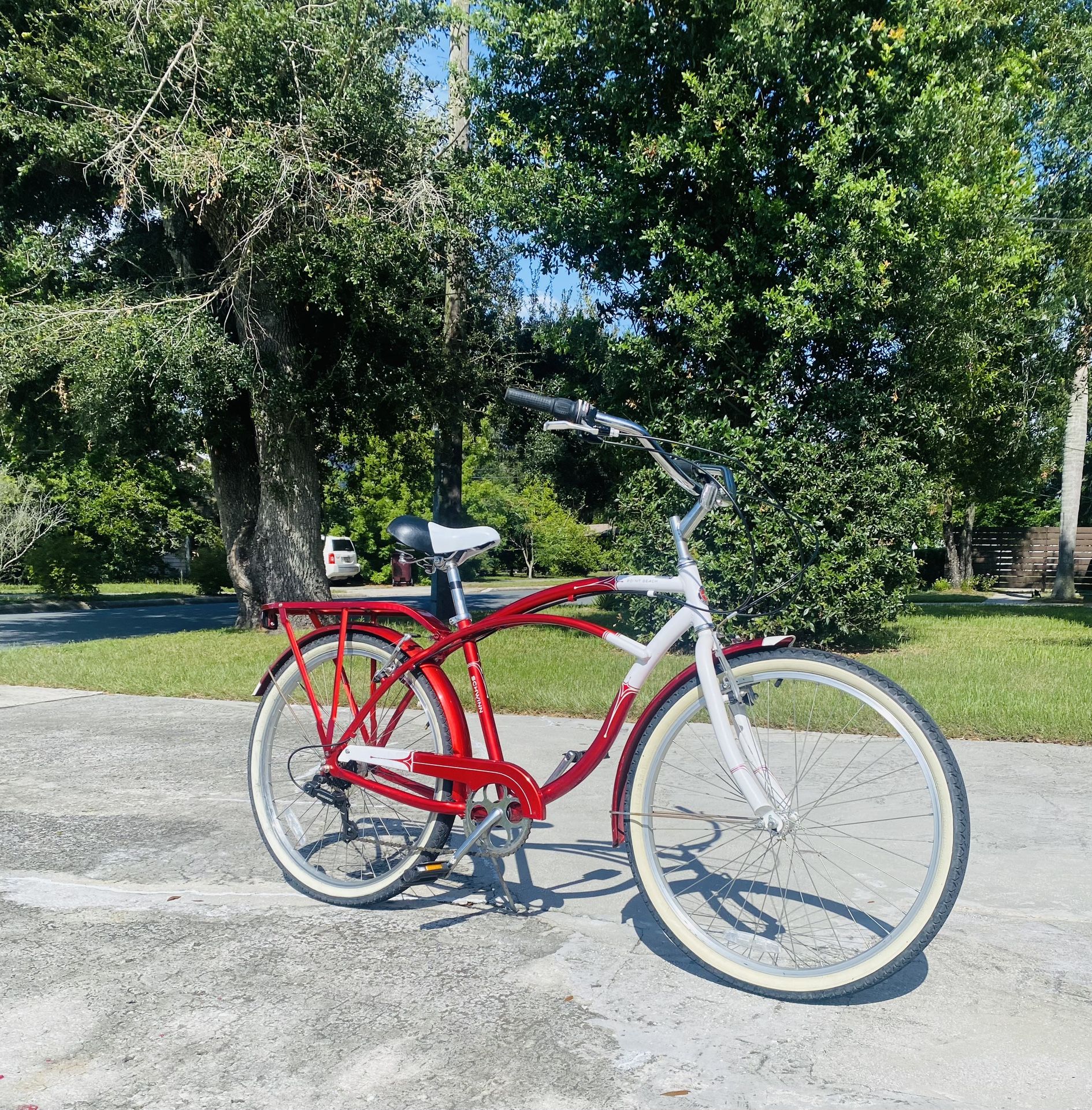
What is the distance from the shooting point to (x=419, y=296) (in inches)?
550

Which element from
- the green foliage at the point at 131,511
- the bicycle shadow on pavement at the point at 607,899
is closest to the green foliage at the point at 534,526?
the green foliage at the point at 131,511

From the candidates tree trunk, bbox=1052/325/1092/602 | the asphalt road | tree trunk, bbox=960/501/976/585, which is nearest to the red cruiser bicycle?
the asphalt road

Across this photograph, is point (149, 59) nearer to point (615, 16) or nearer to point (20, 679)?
point (615, 16)

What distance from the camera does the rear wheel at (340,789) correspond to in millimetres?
3426

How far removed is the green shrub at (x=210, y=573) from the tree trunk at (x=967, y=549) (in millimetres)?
23956

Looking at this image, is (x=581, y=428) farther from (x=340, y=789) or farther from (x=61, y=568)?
(x=61, y=568)

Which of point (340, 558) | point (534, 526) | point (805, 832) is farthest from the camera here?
point (534, 526)

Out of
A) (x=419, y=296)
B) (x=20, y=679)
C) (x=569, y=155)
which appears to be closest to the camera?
(x=20, y=679)

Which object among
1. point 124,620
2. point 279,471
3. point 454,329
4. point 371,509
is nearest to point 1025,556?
point 371,509

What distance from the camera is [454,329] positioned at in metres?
14.6

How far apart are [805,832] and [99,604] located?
2509cm

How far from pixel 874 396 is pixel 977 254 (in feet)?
12.4

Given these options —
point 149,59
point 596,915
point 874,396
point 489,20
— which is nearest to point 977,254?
point 874,396

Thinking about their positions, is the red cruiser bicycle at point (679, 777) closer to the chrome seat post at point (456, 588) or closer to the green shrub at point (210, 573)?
the chrome seat post at point (456, 588)
